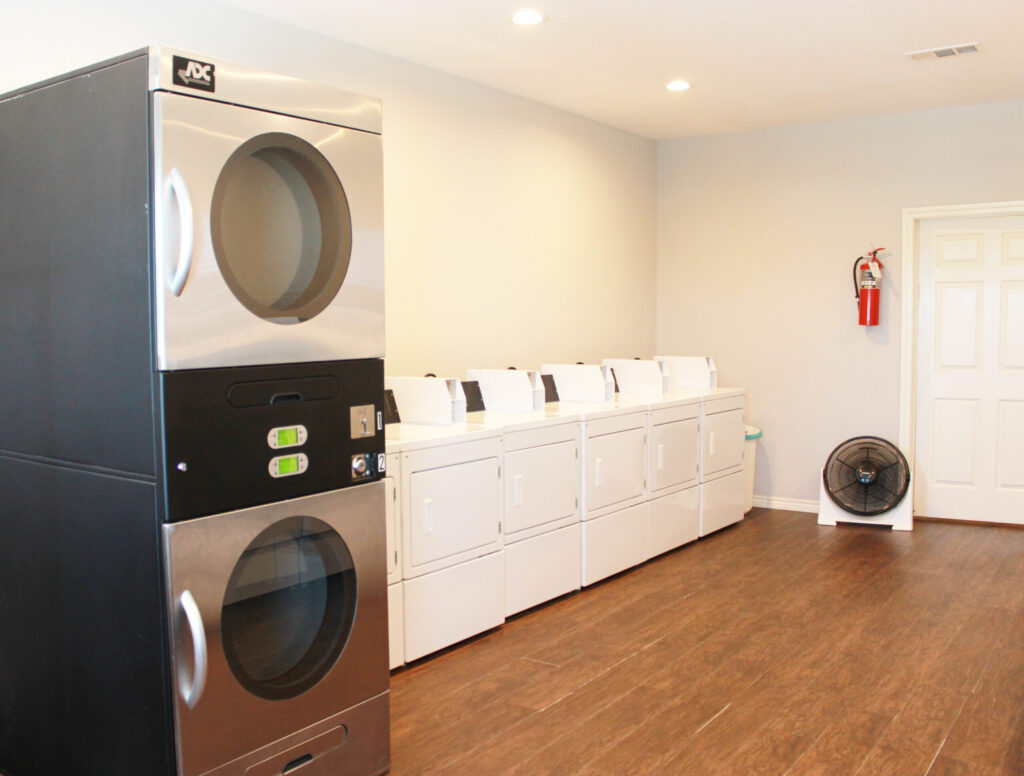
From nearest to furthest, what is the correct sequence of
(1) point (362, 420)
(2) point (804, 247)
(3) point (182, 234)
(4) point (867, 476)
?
1. (3) point (182, 234)
2. (1) point (362, 420)
3. (4) point (867, 476)
4. (2) point (804, 247)

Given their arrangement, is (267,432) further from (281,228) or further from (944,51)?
(944,51)

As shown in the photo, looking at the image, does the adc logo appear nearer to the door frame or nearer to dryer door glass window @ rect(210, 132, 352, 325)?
dryer door glass window @ rect(210, 132, 352, 325)

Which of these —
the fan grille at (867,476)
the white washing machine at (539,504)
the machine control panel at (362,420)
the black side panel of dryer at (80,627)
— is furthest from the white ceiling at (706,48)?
the black side panel of dryer at (80,627)

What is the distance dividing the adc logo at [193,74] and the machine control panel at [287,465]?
811 mm

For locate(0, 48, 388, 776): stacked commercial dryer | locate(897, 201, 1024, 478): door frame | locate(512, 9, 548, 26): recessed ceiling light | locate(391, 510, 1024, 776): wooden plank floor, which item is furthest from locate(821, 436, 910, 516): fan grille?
locate(0, 48, 388, 776): stacked commercial dryer

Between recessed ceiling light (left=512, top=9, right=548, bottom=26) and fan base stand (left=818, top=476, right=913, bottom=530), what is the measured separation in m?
3.29

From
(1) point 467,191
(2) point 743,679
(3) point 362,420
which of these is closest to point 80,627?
(3) point 362,420

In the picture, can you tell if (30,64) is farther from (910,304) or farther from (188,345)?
(910,304)

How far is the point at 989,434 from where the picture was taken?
5305 mm

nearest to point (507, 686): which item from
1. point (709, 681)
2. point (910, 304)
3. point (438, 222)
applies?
point (709, 681)

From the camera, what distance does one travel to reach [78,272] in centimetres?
196

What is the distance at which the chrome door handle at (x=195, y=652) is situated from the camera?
1.81 metres

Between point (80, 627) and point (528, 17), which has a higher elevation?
point (528, 17)

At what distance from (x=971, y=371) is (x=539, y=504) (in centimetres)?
321
